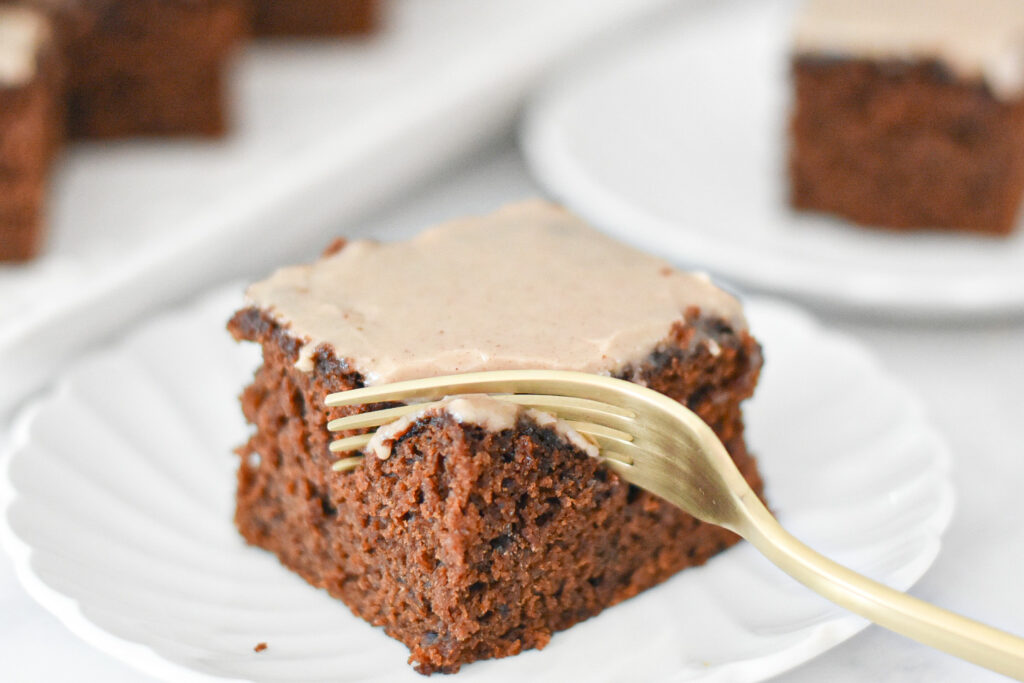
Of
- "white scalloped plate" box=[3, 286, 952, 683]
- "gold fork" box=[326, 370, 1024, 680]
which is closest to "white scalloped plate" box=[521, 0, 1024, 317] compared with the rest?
"white scalloped plate" box=[3, 286, 952, 683]

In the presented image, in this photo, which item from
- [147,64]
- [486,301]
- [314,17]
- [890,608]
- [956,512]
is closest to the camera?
[890,608]

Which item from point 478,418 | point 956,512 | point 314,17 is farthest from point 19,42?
point 956,512

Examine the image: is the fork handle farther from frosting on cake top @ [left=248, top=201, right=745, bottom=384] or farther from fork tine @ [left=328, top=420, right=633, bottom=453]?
frosting on cake top @ [left=248, top=201, right=745, bottom=384]

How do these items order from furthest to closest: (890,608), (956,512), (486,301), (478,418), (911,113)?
1. (911,113)
2. (956,512)
3. (486,301)
4. (478,418)
5. (890,608)

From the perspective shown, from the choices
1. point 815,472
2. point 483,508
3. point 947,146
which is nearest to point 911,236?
point 947,146

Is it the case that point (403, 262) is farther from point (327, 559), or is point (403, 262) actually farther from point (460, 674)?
point (460, 674)

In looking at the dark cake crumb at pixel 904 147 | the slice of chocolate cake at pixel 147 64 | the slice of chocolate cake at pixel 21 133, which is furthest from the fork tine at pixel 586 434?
the slice of chocolate cake at pixel 147 64

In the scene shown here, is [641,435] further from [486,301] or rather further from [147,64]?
[147,64]
